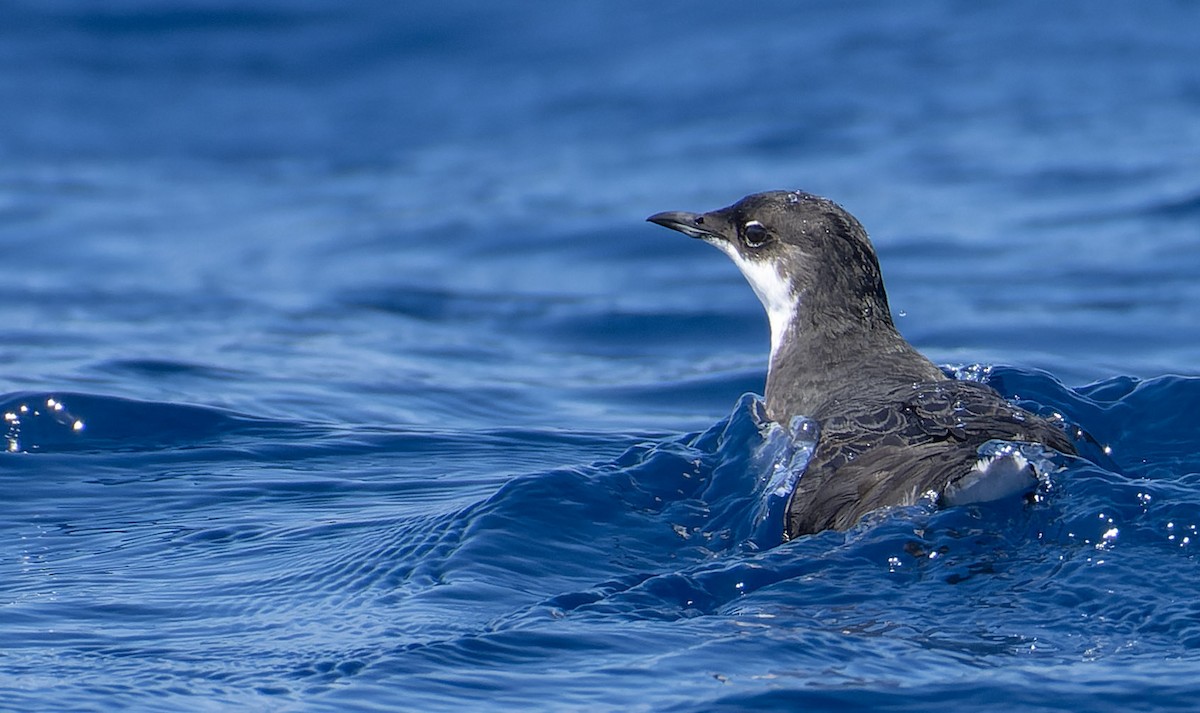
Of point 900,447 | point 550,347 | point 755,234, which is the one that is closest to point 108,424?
point 755,234

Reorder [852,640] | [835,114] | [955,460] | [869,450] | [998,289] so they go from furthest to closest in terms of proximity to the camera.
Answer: [835,114]
[998,289]
[869,450]
[955,460]
[852,640]

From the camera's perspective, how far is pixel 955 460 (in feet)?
18.2

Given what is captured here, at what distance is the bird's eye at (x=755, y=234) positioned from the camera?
8.04m

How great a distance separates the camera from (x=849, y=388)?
718 centimetres

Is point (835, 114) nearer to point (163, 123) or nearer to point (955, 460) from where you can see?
point (163, 123)

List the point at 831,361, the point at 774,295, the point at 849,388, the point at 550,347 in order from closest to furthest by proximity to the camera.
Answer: the point at 849,388
the point at 831,361
the point at 774,295
the point at 550,347

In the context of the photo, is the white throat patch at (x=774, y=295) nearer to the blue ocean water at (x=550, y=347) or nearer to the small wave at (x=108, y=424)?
the blue ocean water at (x=550, y=347)

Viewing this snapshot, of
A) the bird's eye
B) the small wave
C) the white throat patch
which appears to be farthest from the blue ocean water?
the bird's eye

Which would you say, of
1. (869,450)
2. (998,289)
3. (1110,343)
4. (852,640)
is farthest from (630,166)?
(852,640)

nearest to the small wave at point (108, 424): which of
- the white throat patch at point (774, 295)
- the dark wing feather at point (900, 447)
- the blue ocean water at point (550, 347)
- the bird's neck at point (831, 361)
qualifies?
the blue ocean water at point (550, 347)

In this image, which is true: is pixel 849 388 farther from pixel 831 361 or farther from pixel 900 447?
pixel 900 447

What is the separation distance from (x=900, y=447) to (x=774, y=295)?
2.12 metres

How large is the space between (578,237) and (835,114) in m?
4.63

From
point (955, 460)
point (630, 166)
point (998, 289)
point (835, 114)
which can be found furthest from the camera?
point (835, 114)
